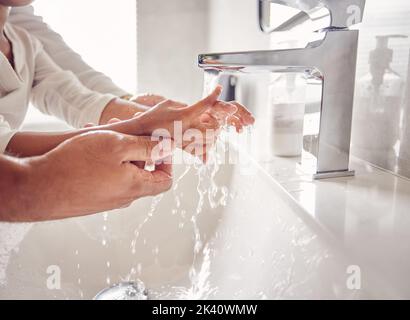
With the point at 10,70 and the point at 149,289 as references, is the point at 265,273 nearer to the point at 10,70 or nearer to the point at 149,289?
the point at 149,289

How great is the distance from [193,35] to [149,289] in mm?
921

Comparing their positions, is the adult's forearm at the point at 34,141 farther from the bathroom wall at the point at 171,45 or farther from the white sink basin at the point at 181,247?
the bathroom wall at the point at 171,45

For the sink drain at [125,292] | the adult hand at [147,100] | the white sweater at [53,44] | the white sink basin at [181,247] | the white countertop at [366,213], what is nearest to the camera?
the white countertop at [366,213]

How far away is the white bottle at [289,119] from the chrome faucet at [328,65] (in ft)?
0.32

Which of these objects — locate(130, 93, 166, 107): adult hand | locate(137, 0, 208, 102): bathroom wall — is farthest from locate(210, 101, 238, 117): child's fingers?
locate(137, 0, 208, 102): bathroom wall

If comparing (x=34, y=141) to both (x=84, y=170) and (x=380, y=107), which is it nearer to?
(x=84, y=170)

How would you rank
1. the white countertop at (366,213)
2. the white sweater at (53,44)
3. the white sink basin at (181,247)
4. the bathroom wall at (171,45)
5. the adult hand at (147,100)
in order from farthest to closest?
1. the bathroom wall at (171,45)
2. the white sweater at (53,44)
3. the adult hand at (147,100)
4. the white sink basin at (181,247)
5. the white countertop at (366,213)

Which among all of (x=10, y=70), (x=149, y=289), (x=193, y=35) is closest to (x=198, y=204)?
(x=149, y=289)

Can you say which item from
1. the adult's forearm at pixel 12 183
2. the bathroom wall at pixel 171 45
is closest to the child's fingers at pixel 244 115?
the adult's forearm at pixel 12 183

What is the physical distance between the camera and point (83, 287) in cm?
42

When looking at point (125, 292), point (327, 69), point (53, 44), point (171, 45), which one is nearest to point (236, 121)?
point (327, 69)

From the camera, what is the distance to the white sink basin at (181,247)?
1.00 ft

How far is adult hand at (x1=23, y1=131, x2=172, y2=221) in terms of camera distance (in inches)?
11.9

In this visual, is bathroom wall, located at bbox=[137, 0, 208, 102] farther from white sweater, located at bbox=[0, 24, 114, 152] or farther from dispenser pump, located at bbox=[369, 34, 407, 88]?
dispenser pump, located at bbox=[369, 34, 407, 88]
